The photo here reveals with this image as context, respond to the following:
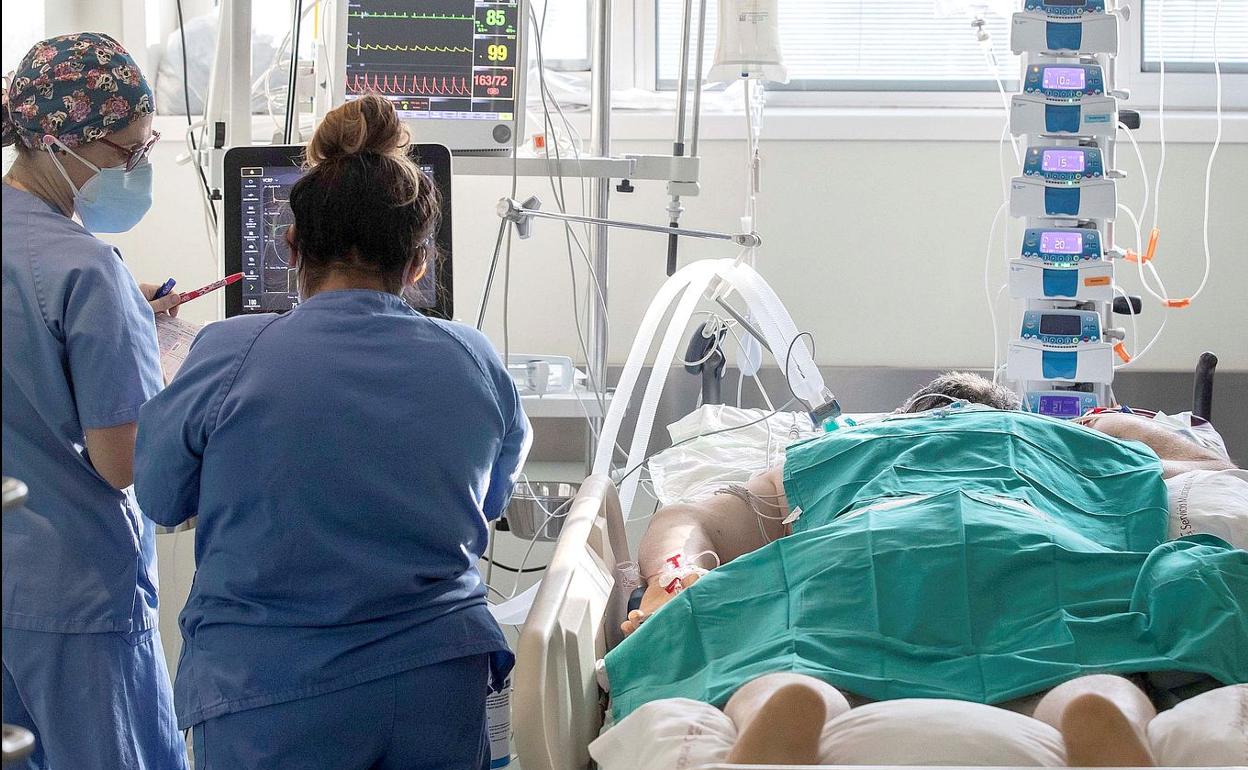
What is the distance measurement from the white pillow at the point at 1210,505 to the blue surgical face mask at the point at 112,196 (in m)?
1.63

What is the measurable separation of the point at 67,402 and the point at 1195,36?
3596mm

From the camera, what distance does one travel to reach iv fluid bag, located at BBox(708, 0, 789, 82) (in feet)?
8.73

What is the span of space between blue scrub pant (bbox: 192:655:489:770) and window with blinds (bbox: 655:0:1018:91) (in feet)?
9.51

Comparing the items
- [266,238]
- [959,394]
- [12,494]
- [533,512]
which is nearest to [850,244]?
[959,394]

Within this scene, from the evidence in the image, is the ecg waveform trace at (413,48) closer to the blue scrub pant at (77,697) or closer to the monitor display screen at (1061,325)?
the blue scrub pant at (77,697)

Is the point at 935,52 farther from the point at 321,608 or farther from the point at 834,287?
the point at 321,608

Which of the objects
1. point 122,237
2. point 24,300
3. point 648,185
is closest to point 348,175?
point 24,300

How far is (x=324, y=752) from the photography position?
1362mm

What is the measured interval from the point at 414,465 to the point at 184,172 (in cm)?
269

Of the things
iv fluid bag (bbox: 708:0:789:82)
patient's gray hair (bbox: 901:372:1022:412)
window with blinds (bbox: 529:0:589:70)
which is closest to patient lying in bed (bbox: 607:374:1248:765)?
patient's gray hair (bbox: 901:372:1022:412)

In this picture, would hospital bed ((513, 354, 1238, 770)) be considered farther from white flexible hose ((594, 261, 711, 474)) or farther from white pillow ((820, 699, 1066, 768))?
white flexible hose ((594, 261, 711, 474))

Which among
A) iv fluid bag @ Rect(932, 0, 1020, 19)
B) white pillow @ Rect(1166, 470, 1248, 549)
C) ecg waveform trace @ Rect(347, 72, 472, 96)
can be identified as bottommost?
white pillow @ Rect(1166, 470, 1248, 549)

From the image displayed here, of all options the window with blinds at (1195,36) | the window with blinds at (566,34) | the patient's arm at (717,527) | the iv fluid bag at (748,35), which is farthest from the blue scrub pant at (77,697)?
the window with blinds at (1195,36)

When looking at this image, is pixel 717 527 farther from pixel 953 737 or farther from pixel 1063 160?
pixel 1063 160
